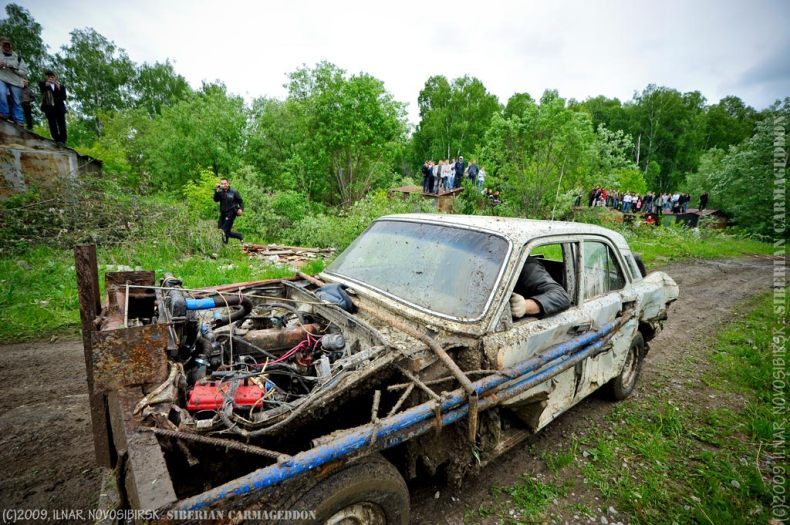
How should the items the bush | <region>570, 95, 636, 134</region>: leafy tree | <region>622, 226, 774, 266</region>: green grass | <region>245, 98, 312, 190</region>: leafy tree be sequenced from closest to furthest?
the bush → <region>622, 226, 774, 266</region>: green grass → <region>245, 98, 312, 190</region>: leafy tree → <region>570, 95, 636, 134</region>: leafy tree

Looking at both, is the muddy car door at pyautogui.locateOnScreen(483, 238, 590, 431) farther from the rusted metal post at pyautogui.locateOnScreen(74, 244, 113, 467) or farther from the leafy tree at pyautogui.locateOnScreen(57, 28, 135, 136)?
the leafy tree at pyautogui.locateOnScreen(57, 28, 135, 136)

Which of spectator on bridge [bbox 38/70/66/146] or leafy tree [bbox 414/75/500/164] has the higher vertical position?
leafy tree [bbox 414/75/500/164]

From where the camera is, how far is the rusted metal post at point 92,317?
1936 mm

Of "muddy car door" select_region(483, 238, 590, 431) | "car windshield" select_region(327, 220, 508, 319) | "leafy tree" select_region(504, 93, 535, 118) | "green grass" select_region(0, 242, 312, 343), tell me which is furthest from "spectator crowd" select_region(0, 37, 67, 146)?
"leafy tree" select_region(504, 93, 535, 118)

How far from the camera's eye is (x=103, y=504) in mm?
1876

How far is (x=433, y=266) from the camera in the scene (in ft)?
9.61

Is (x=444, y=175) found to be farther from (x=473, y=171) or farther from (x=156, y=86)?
(x=156, y=86)

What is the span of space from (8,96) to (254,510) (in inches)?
540

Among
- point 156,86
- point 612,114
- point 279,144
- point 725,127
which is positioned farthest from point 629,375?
point 725,127

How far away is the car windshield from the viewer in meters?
2.65

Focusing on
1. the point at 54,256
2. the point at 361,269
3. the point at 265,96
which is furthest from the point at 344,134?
the point at 361,269

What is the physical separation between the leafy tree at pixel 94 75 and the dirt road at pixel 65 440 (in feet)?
144

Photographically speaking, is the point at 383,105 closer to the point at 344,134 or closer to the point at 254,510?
the point at 344,134

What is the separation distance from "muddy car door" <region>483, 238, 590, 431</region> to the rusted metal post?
2280 mm
